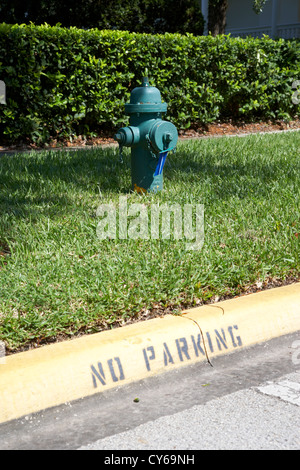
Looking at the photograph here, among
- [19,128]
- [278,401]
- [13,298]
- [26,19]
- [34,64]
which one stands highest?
[26,19]

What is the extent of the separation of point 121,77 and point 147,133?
5.08 m

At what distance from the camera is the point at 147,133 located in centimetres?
516

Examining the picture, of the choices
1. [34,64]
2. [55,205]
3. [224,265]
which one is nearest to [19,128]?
[34,64]

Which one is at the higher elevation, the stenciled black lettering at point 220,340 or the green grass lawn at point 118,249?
the green grass lawn at point 118,249

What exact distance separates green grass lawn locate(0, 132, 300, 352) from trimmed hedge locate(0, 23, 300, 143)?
2970mm

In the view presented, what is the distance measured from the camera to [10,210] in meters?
5.02

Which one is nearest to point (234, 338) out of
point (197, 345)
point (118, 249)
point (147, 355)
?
point (197, 345)

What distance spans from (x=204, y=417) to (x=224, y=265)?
146 cm

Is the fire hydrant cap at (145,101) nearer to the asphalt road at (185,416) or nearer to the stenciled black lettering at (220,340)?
the stenciled black lettering at (220,340)

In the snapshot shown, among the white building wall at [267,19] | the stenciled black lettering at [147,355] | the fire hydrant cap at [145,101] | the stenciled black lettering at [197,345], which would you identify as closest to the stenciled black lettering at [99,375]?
the stenciled black lettering at [147,355]

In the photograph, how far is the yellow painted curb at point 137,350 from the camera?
270 cm

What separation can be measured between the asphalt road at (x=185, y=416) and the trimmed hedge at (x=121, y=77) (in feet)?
23.0

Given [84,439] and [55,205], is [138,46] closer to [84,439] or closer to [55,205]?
[55,205]
